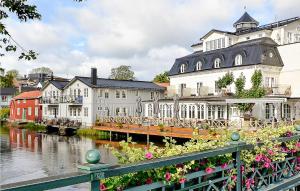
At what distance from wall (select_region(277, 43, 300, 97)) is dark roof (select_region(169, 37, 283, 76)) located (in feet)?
2.39

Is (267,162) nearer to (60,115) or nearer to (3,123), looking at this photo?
(60,115)

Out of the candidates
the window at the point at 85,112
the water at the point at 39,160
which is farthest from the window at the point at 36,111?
the water at the point at 39,160

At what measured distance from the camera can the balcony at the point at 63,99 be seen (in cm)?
5615

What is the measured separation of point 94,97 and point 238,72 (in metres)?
21.8

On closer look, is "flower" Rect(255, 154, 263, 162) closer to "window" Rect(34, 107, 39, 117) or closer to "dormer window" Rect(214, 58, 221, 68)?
"dormer window" Rect(214, 58, 221, 68)

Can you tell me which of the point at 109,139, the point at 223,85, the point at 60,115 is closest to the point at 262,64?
the point at 223,85

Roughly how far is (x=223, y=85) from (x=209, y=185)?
130ft

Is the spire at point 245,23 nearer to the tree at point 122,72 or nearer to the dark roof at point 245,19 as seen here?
the dark roof at point 245,19

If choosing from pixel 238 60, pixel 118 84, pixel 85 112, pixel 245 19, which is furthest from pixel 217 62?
pixel 85 112

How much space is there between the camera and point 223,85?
4409cm

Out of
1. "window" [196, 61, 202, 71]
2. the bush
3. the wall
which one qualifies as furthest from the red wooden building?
the wall

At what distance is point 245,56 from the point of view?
143 feet

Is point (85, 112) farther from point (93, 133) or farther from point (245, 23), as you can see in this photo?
point (245, 23)

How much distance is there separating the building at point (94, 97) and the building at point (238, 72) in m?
6.30
